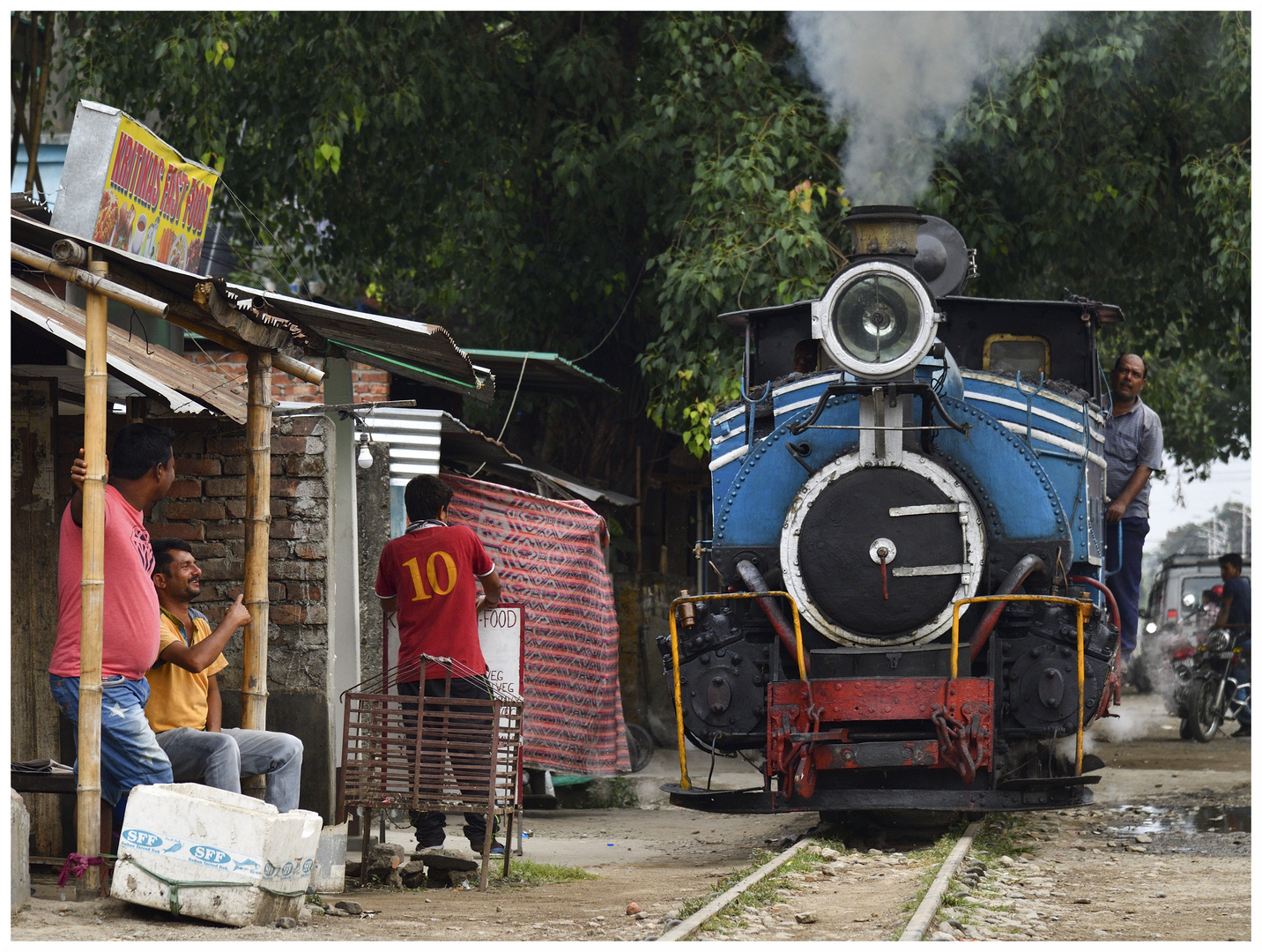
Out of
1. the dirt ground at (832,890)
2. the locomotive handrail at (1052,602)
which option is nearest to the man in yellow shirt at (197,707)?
the dirt ground at (832,890)

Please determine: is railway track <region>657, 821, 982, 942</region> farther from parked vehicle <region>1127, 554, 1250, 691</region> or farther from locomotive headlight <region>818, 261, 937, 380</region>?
parked vehicle <region>1127, 554, 1250, 691</region>

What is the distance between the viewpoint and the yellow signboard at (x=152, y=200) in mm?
6113

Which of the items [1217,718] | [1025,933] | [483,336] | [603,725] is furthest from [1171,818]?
[483,336]

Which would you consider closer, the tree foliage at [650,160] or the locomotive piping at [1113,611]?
the locomotive piping at [1113,611]

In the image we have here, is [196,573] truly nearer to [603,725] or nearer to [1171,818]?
[603,725]

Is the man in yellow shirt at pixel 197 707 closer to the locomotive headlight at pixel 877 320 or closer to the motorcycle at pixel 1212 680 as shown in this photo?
the locomotive headlight at pixel 877 320

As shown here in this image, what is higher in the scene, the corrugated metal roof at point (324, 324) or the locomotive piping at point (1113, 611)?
the corrugated metal roof at point (324, 324)

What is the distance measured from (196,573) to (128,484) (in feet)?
1.97

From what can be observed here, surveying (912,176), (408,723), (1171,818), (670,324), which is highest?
(912,176)

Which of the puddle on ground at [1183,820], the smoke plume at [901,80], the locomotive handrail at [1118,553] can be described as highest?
the smoke plume at [901,80]

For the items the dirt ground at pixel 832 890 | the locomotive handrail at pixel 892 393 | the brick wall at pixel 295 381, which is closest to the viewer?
the dirt ground at pixel 832 890

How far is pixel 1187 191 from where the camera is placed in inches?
490

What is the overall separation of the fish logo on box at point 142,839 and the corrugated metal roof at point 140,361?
168 cm

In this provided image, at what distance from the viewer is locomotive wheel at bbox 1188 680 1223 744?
46.8 feet
